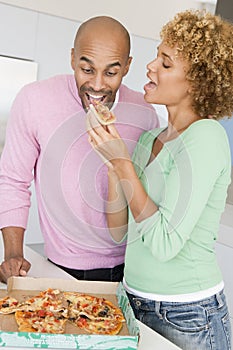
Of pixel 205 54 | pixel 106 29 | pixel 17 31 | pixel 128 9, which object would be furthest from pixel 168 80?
pixel 128 9

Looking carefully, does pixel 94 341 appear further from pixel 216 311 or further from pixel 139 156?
pixel 139 156

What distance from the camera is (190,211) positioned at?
1122 millimetres

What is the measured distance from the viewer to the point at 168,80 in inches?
49.7

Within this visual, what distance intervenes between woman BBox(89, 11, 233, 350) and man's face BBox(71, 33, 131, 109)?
10 centimetres

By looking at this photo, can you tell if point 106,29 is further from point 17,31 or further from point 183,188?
point 17,31

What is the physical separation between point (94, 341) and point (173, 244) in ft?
0.98

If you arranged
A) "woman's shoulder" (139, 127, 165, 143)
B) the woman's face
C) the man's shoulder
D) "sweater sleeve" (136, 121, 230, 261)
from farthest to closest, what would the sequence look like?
the man's shoulder
"woman's shoulder" (139, 127, 165, 143)
the woman's face
"sweater sleeve" (136, 121, 230, 261)

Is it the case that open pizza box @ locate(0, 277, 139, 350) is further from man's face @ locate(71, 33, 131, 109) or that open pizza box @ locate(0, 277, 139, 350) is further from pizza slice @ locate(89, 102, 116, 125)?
man's face @ locate(71, 33, 131, 109)

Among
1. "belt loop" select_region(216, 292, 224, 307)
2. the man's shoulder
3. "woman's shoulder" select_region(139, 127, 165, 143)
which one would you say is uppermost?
the man's shoulder

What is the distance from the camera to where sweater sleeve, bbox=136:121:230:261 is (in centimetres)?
112

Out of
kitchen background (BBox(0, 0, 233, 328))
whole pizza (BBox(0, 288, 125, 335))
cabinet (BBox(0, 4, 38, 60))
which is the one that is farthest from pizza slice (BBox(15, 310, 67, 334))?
cabinet (BBox(0, 4, 38, 60))

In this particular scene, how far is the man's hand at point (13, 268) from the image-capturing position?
1.29 meters

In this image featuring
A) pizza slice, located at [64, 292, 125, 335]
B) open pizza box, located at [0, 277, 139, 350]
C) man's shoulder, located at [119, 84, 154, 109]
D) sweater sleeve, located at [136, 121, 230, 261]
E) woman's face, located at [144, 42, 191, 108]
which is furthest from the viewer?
man's shoulder, located at [119, 84, 154, 109]

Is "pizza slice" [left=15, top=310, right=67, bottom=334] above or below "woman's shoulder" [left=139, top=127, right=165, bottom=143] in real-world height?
below
